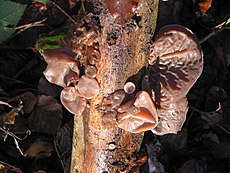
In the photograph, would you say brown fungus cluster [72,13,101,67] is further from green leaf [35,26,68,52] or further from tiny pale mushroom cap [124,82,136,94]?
green leaf [35,26,68,52]

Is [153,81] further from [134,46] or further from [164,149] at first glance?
[164,149]

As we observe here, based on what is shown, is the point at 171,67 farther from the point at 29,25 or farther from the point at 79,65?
the point at 29,25

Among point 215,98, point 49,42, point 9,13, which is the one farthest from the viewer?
point 215,98

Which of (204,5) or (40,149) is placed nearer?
(40,149)

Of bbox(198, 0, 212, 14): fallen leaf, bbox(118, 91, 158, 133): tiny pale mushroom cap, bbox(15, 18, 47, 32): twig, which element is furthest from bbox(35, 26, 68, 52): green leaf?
bbox(198, 0, 212, 14): fallen leaf

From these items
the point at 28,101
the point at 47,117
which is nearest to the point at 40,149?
the point at 47,117

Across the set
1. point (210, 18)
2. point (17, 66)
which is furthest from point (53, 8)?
point (210, 18)
